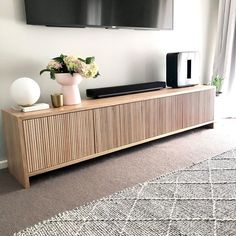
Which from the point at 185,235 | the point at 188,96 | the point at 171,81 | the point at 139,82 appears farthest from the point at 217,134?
the point at 185,235

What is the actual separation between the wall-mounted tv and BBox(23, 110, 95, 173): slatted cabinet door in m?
0.82

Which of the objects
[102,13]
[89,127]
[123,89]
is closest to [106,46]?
[102,13]

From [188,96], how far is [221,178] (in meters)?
1.11

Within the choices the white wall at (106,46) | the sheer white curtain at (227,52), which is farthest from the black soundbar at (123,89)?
the sheer white curtain at (227,52)

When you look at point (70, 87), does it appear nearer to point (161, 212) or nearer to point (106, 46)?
point (106, 46)

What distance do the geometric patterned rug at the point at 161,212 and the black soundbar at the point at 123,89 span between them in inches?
37.0

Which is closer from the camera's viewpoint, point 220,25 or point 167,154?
point 167,154

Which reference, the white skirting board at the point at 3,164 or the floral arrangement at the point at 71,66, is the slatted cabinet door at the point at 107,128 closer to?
the floral arrangement at the point at 71,66

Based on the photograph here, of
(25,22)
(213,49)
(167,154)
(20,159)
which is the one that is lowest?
(167,154)

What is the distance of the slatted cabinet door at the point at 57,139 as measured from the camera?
6.07 ft

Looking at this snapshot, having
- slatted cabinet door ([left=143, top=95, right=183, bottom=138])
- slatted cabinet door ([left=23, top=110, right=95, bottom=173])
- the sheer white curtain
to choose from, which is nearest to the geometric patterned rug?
slatted cabinet door ([left=23, top=110, right=95, bottom=173])

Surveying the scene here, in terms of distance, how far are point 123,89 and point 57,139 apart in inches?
35.5

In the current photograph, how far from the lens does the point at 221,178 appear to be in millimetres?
1879

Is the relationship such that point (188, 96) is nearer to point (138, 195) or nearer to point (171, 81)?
point (171, 81)
